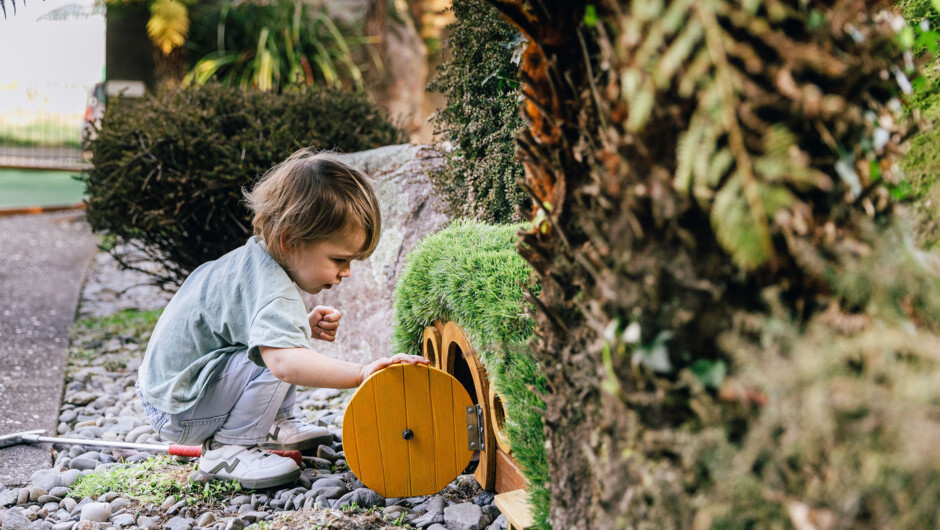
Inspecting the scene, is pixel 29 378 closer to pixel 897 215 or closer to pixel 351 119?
pixel 351 119

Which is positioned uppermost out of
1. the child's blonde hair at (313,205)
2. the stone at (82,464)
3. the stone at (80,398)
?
the child's blonde hair at (313,205)

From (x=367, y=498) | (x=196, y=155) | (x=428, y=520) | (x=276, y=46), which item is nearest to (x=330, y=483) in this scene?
(x=367, y=498)

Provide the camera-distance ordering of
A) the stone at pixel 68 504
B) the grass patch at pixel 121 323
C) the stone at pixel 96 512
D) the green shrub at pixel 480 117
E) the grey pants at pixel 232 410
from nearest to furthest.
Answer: the stone at pixel 96 512
the stone at pixel 68 504
the grey pants at pixel 232 410
the green shrub at pixel 480 117
the grass patch at pixel 121 323

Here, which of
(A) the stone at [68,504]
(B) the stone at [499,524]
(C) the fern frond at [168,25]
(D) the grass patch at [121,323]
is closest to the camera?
(B) the stone at [499,524]

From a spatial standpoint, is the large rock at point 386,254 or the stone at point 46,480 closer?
the stone at point 46,480

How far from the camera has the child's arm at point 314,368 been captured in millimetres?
2027

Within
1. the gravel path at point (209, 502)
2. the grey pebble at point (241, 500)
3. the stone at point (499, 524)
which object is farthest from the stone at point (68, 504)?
the stone at point (499, 524)

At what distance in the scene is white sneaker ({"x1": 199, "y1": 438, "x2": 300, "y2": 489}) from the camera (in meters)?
2.23

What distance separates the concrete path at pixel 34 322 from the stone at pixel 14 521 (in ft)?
1.21

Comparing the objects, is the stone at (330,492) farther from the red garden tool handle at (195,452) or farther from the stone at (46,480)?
the stone at (46,480)

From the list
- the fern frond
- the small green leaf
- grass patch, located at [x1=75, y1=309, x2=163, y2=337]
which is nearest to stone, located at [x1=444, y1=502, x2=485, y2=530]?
the small green leaf

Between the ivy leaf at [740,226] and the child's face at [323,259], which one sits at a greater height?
the ivy leaf at [740,226]

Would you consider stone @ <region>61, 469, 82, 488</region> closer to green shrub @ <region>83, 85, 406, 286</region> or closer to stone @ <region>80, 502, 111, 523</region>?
stone @ <region>80, 502, 111, 523</region>

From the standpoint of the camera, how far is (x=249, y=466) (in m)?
2.27
